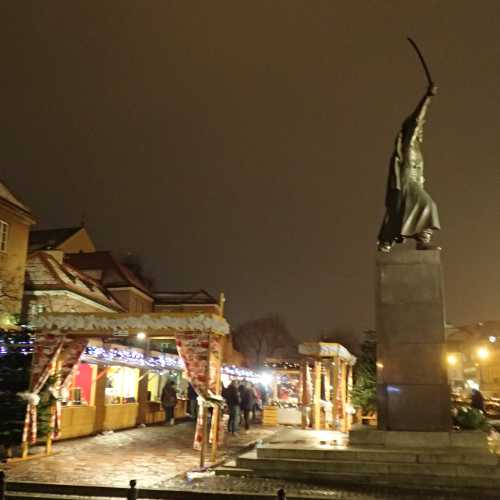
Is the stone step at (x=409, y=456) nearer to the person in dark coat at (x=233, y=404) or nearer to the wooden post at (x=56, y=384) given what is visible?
the wooden post at (x=56, y=384)

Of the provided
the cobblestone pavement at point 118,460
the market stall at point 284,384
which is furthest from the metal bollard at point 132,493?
the market stall at point 284,384

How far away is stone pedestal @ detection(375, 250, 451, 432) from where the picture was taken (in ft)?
36.7

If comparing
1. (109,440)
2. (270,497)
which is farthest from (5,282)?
(270,497)

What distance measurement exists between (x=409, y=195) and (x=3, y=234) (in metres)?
19.8

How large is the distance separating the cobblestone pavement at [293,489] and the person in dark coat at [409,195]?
4.65 metres

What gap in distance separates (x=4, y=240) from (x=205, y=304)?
21894 mm

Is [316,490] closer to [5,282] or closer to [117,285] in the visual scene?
[5,282]

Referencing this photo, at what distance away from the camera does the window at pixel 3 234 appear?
26403 millimetres

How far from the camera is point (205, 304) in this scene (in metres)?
46.7

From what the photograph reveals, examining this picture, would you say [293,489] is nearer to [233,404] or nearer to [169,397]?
[233,404]

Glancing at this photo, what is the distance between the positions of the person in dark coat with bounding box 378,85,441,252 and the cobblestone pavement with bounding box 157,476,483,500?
15.2 feet

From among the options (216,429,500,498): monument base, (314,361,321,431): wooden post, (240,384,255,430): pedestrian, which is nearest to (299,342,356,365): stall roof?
(314,361,321,431): wooden post

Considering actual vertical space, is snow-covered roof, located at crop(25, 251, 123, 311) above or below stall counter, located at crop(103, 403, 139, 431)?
above

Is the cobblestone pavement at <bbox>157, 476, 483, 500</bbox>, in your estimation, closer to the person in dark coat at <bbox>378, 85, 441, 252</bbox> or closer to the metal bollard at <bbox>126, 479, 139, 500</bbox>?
the metal bollard at <bbox>126, 479, 139, 500</bbox>
